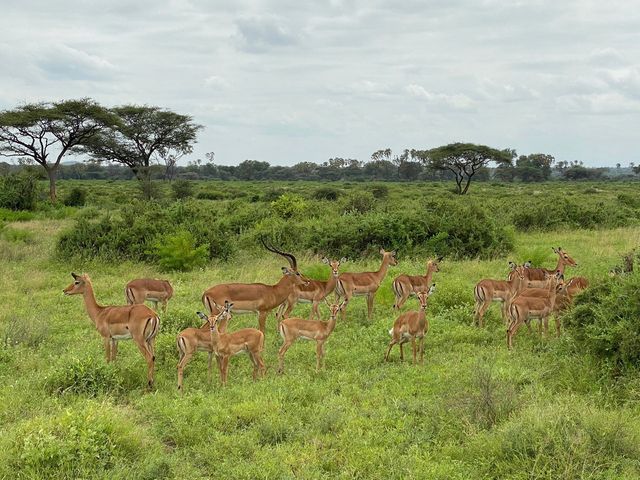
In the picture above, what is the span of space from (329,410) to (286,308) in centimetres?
399

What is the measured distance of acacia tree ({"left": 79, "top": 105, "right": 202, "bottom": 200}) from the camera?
37.6 meters

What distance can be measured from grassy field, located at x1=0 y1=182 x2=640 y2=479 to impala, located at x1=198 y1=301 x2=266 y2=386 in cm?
21

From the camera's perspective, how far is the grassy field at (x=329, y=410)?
470 centimetres

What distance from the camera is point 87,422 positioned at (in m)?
5.05

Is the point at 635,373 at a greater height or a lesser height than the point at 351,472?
greater

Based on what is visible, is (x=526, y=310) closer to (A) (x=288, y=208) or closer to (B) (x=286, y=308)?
(B) (x=286, y=308)

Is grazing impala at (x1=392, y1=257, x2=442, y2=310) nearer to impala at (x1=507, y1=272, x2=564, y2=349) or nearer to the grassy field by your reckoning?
the grassy field

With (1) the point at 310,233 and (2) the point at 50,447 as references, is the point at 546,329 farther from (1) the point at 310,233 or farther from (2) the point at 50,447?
(1) the point at 310,233

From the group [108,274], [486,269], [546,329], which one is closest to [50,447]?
[546,329]

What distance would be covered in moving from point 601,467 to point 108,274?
11.7 meters

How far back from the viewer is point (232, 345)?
22.5ft

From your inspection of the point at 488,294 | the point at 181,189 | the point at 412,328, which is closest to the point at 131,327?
the point at 412,328

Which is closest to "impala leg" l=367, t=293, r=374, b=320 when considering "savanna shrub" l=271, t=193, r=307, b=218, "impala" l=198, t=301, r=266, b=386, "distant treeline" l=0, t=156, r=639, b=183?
"impala" l=198, t=301, r=266, b=386

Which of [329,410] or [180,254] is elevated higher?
[180,254]
